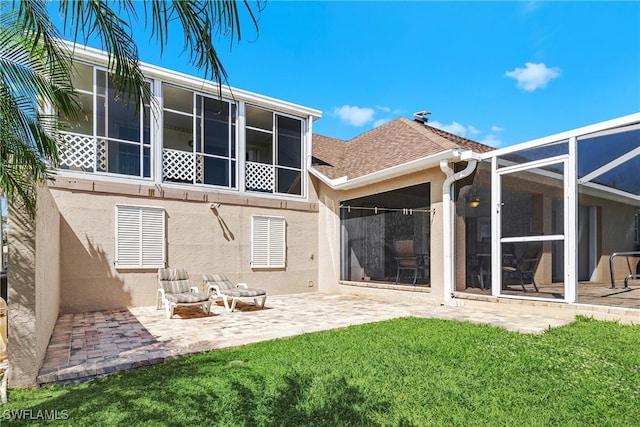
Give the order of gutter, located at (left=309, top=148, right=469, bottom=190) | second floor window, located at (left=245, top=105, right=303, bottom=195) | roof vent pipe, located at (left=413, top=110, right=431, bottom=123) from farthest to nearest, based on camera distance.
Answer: roof vent pipe, located at (left=413, top=110, right=431, bottom=123)
second floor window, located at (left=245, top=105, right=303, bottom=195)
gutter, located at (left=309, top=148, right=469, bottom=190)

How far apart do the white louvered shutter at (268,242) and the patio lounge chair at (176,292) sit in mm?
2759

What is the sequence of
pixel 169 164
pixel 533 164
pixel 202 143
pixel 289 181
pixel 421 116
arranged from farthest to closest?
1. pixel 421 116
2. pixel 289 181
3. pixel 202 143
4. pixel 169 164
5. pixel 533 164

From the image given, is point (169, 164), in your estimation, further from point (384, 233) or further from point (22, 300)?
point (22, 300)

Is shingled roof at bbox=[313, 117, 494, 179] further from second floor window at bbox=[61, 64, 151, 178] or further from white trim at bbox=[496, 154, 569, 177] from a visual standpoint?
second floor window at bbox=[61, 64, 151, 178]

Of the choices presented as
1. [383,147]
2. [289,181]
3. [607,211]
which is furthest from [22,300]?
[607,211]

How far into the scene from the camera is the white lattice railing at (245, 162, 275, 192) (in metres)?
13.0

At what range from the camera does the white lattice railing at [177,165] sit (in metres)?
11.3

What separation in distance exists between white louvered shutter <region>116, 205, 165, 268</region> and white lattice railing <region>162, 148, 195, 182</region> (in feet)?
3.93

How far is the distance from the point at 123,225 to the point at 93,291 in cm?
194

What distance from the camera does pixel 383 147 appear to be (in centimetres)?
1372

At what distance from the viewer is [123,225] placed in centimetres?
1035

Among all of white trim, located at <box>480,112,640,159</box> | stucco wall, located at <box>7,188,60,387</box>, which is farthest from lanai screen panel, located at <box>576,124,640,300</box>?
stucco wall, located at <box>7,188,60,387</box>

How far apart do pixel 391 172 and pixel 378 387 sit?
7.76 m

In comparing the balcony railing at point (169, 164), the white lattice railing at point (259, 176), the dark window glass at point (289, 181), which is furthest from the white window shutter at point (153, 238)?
the dark window glass at point (289, 181)
